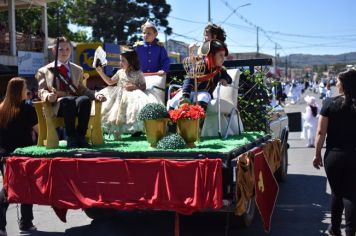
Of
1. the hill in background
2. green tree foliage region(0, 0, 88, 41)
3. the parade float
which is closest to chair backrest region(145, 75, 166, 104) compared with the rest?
Answer: the parade float

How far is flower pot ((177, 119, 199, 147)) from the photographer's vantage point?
18.1ft

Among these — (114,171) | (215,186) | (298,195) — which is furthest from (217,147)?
(298,195)

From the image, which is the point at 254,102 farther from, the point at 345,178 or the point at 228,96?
the point at 345,178

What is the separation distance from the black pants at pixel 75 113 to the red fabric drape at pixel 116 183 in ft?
2.20

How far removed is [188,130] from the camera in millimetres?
5520

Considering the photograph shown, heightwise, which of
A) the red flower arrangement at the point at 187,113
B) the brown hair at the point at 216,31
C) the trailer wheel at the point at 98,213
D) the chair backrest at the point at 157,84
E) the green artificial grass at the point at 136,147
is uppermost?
the brown hair at the point at 216,31

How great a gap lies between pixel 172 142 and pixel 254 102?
9.47 feet

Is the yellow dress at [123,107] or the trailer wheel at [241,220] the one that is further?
the yellow dress at [123,107]

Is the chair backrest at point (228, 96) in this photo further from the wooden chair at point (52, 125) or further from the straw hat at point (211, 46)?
the wooden chair at point (52, 125)

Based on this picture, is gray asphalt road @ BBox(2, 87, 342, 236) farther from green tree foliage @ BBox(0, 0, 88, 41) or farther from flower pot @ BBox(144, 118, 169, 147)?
green tree foliage @ BBox(0, 0, 88, 41)

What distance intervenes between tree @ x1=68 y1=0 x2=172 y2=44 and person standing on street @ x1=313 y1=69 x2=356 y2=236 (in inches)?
1654

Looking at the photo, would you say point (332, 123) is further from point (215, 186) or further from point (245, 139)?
point (215, 186)

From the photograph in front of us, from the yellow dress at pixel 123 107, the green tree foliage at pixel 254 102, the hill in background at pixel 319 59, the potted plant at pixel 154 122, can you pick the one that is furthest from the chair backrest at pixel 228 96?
the hill in background at pixel 319 59

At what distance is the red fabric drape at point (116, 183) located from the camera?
488 centimetres
